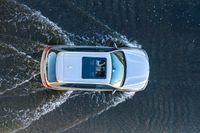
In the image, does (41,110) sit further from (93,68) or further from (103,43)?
(103,43)

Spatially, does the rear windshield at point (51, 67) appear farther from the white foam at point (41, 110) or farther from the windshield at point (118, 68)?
the windshield at point (118, 68)

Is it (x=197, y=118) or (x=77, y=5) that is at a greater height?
(x=77, y=5)

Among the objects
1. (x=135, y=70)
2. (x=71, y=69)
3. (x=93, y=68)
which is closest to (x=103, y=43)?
(x=93, y=68)

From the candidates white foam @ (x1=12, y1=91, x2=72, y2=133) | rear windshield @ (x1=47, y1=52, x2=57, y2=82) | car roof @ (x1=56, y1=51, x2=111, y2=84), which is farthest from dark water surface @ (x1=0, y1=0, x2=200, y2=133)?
car roof @ (x1=56, y1=51, x2=111, y2=84)

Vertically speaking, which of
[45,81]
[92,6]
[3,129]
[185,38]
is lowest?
[3,129]

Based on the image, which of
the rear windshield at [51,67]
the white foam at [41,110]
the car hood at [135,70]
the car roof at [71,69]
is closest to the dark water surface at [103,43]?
the white foam at [41,110]

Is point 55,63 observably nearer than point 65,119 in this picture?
Yes

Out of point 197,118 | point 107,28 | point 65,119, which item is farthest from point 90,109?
point 197,118

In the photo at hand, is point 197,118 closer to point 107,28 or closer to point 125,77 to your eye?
point 125,77
